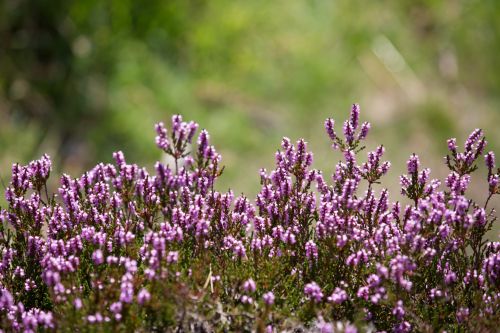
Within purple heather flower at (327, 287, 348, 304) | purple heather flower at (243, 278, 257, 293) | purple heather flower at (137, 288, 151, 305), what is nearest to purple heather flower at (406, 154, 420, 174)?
purple heather flower at (327, 287, 348, 304)

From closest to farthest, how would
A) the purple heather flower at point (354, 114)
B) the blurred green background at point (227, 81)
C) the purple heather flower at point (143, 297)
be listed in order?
1. the purple heather flower at point (143, 297)
2. the purple heather flower at point (354, 114)
3. the blurred green background at point (227, 81)

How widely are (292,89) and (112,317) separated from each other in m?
9.03

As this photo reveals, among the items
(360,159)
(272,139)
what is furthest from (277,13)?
(360,159)

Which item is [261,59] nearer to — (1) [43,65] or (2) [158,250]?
(1) [43,65]

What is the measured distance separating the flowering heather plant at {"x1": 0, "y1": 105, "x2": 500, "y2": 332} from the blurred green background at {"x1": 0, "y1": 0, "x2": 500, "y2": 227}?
5.72 meters

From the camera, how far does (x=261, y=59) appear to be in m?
11.7

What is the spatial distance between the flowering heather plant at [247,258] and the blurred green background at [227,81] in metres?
5.72

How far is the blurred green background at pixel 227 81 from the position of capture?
10.2 metres

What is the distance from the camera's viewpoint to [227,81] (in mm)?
11148

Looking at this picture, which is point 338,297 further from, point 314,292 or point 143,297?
point 143,297

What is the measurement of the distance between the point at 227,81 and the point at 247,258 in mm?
8082

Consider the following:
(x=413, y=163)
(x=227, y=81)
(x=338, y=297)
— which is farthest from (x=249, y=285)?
(x=227, y=81)

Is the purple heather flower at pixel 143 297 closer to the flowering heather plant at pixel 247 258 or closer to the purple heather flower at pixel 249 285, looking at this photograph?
the flowering heather plant at pixel 247 258

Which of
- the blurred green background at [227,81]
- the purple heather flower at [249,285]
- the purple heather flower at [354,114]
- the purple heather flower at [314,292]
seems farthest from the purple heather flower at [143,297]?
the blurred green background at [227,81]
